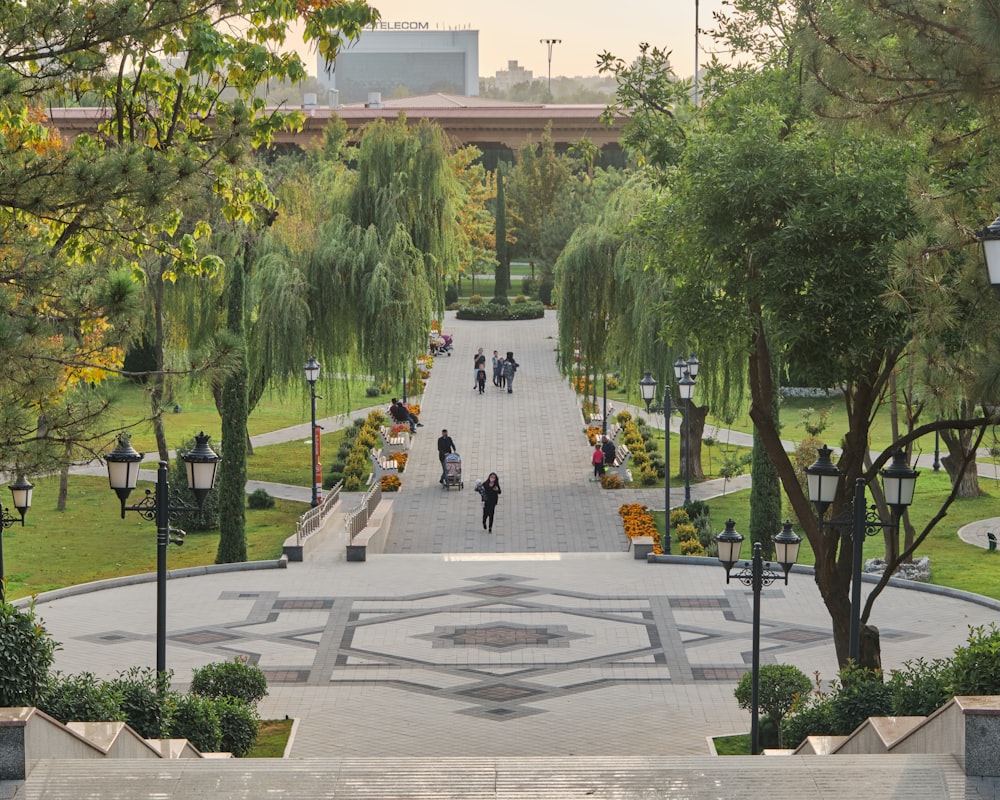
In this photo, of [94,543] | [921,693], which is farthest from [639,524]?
[921,693]

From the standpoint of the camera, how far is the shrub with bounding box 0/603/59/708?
8727 mm

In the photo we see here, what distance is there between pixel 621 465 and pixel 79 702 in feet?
79.1

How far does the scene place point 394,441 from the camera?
36.1 m

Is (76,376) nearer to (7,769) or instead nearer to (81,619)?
(7,769)

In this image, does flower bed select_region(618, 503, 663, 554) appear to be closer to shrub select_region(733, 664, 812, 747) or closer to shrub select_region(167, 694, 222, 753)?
shrub select_region(733, 664, 812, 747)

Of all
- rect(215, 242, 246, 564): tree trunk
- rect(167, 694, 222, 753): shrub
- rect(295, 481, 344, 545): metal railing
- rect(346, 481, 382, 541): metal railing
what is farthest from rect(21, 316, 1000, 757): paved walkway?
rect(167, 694, 222, 753): shrub

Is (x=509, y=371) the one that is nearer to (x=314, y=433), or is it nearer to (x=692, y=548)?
(x=314, y=433)

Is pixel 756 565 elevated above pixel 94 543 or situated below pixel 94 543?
above

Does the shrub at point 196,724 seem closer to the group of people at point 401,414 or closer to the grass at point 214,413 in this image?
the grass at point 214,413

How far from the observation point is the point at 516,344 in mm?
56156

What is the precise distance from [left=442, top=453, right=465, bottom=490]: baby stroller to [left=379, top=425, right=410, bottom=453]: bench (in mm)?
4609

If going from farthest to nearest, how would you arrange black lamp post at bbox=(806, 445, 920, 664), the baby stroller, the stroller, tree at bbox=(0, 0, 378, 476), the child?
the stroller < the child < the baby stroller < black lamp post at bbox=(806, 445, 920, 664) < tree at bbox=(0, 0, 378, 476)

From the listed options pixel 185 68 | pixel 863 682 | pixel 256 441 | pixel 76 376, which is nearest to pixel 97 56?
pixel 185 68

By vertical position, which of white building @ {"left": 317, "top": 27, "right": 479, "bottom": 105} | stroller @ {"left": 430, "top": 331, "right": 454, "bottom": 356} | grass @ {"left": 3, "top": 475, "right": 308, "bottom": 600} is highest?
white building @ {"left": 317, "top": 27, "right": 479, "bottom": 105}
